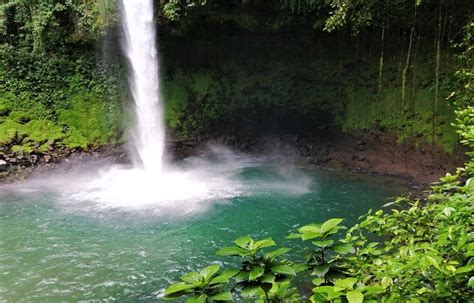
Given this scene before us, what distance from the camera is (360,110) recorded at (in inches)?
531

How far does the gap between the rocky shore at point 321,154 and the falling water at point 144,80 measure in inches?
23.6

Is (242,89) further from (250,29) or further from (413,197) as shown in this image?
(413,197)

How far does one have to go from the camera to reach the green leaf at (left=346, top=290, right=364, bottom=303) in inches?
67.9

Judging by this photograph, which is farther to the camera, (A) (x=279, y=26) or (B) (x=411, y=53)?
(A) (x=279, y=26)

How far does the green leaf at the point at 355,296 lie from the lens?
1724 millimetres

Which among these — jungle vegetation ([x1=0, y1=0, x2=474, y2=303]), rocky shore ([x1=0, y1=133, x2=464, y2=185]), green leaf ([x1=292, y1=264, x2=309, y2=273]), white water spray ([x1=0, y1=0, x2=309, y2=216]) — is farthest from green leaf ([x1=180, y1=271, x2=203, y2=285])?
rocky shore ([x1=0, y1=133, x2=464, y2=185])

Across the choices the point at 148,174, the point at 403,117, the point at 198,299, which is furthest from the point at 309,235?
the point at 403,117

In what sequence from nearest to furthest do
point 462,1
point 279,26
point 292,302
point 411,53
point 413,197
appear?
point 292,302 < point 413,197 < point 462,1 < point 411,53 < point 279,26

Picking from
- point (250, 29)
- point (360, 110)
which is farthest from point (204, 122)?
point (360, 110)

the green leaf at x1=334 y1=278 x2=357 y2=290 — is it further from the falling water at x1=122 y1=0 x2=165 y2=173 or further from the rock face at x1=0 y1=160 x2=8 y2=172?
the rock face at x1=0 y1=160 x2=8 y2=172

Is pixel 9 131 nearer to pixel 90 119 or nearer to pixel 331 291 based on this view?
pixel 90 119

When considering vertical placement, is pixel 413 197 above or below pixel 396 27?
below

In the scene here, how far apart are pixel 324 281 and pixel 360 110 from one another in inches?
474

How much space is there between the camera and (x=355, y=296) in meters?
1.75
